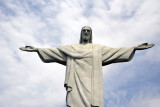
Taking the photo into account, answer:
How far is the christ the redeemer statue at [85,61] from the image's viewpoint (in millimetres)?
12711

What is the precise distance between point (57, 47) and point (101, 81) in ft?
10.5

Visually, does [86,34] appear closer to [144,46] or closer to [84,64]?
[84,64]

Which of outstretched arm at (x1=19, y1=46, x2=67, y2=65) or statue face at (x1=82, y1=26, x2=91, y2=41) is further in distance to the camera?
statue face at (x1=82, y1=26, x2=91, y2=41)

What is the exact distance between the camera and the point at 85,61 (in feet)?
45.0

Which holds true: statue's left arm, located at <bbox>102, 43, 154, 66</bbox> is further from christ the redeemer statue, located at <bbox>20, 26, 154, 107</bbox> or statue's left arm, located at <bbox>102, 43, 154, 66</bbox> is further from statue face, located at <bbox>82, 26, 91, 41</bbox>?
statue face, located at <bbox>82, 26, 91, 41</bbox>

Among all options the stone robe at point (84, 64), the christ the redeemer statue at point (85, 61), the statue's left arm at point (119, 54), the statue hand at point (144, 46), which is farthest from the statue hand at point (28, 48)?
the statue hand at point (144, 46)

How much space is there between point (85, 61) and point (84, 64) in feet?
0.64

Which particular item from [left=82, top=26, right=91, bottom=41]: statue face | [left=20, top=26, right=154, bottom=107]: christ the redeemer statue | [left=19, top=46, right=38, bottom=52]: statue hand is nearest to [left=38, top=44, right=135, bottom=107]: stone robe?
[left=20, top=26, right=154, bottom=107]: christ the redeemer statue

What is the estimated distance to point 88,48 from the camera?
14.4m

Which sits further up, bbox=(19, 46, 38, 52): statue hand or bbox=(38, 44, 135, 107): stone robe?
bbox=(19, 46, 38, 52): statue hand

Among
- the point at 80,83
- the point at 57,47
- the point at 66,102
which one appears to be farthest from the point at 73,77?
the point at 57,47

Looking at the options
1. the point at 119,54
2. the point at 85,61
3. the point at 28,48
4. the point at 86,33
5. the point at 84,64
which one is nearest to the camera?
the point at 84,64

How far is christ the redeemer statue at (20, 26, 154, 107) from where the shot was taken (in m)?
12.7

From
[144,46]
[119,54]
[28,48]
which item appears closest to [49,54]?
[28,48]
